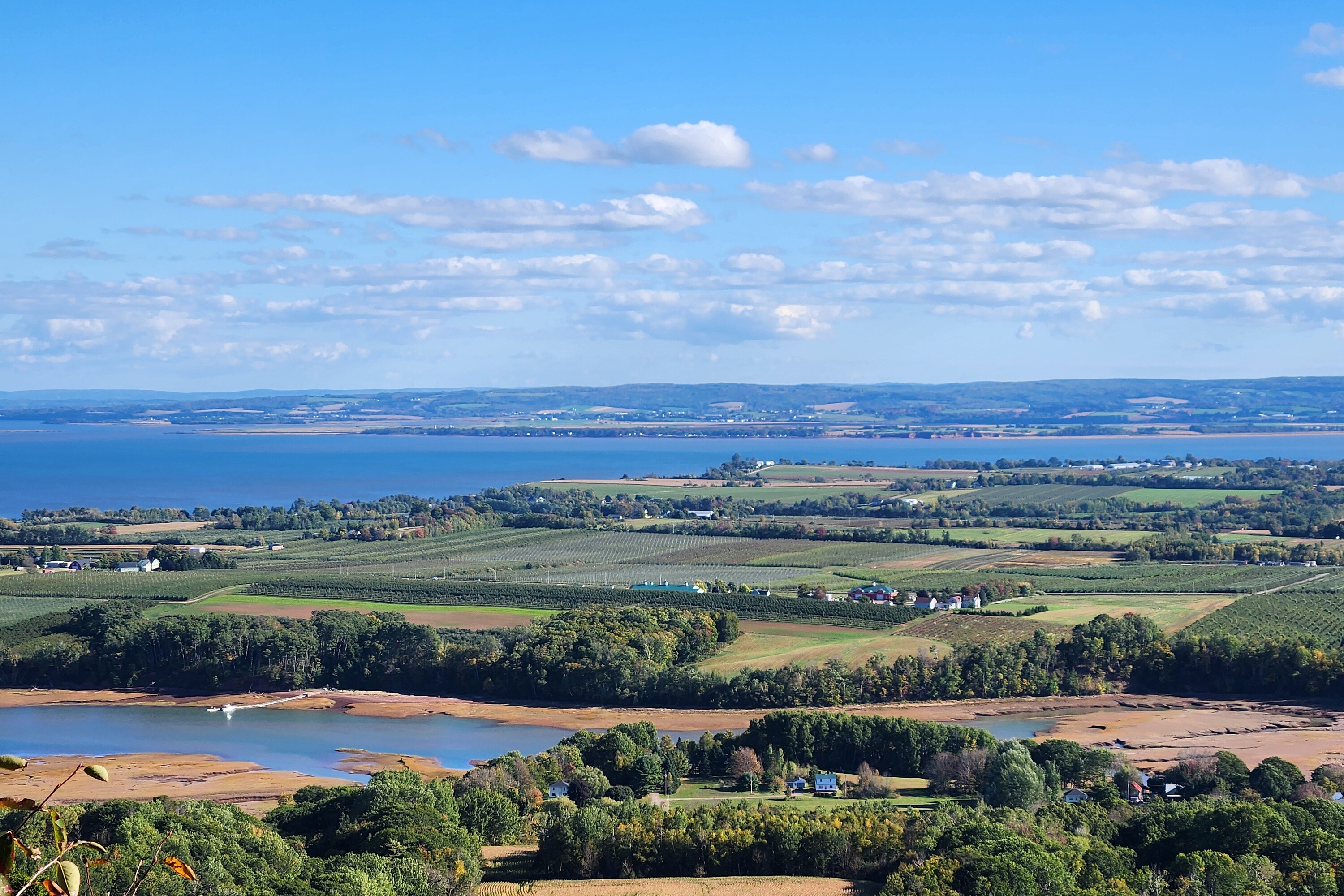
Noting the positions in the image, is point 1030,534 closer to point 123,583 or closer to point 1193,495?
point 1193,495

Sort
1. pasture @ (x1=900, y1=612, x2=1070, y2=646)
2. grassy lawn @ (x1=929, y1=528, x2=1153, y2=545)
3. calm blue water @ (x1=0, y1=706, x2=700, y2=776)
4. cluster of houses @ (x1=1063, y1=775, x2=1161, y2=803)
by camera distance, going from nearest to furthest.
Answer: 1. cluster of houses @ (x1=1063, y1=775, x2=1161, y2=803)
2. calm blue water @ (x1=0, y1=706, x2=700, y2=776)
3. pasture @ (x1=900, y1=612, x2=1070, y2=646)
4. grassy lawn @ (x1=929, y1=528, x2=1153, y2=545)

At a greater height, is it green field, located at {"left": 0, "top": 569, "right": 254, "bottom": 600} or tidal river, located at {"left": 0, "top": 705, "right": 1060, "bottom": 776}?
green field, located at {"left": 0, "top": 569, "right": 254, "bottom": 600}

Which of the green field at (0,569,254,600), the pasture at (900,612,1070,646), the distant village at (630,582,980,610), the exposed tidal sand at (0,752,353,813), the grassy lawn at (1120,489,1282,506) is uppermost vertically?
the grassy lawn at (1120,489,1282,506)

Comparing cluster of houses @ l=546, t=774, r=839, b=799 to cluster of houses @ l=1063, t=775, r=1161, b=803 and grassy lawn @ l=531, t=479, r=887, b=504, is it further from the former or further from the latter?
grassy lawn @ l=531, t=479, r=887, b=504

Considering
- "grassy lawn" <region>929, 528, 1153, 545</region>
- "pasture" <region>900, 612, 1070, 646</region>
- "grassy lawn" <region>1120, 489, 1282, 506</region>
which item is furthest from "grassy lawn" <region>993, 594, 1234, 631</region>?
"grassy lawn" <region>1120, 489, 1282, 506</region>

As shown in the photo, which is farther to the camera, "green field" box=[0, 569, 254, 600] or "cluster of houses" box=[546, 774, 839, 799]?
"green field" box=[0, 569, 254, 600]

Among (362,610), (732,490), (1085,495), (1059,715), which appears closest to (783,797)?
(1059,715)

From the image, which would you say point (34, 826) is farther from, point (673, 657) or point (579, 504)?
point (579, 504)
